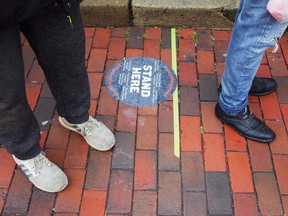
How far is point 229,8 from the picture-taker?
3.02m

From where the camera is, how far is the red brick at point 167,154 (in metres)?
2.18

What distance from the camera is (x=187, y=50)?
2.91 m

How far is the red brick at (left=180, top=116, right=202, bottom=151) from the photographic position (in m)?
2.29

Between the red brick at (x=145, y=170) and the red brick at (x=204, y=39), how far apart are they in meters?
1.13

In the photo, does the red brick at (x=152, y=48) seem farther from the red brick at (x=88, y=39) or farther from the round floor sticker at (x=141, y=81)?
the red brick at (x=88, y=39)

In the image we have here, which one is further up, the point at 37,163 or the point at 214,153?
the point at 37,163

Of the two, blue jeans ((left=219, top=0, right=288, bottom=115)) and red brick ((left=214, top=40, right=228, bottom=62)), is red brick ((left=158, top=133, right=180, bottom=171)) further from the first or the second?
red brick ((left=214, top=40, right=228, bottom=62))

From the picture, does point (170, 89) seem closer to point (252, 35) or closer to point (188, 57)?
point (188, 57)

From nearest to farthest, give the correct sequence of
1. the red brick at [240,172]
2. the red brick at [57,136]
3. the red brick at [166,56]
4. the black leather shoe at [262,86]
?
the red brick at [240,172]
the red brick at [57,136]
the black leather shoe at [262,86]
the red brick at [166,56]

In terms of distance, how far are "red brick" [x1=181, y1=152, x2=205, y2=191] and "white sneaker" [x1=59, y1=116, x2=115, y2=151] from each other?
47 cm

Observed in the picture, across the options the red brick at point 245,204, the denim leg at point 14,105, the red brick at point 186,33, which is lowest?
the red brick at point 245,204

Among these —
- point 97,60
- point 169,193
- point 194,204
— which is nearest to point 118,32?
point 97,60

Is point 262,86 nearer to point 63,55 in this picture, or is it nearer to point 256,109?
point 256,109

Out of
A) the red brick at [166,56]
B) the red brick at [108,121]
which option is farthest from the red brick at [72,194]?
the red brick at [166,56]
